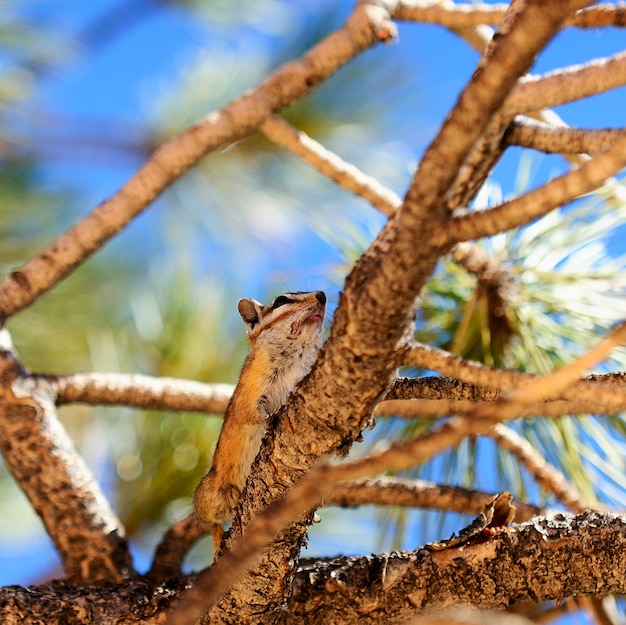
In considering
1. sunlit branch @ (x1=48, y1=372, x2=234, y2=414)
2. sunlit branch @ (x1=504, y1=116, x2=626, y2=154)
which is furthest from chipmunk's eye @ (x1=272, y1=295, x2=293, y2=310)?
sunlit branch @ (x1=504, y1=116, x2=626, y2=154)

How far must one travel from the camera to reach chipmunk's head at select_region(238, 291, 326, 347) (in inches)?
80.1

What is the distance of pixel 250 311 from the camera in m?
2.25

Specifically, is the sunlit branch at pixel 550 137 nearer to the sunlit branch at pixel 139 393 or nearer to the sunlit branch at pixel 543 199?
the sunlit branch at pixel 543 199

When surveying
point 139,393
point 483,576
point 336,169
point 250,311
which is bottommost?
→ point 483,576

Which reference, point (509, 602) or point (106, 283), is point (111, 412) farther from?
point (509, 602)

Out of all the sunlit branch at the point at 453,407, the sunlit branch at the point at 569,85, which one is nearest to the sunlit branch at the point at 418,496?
the sunlit branch at the point at 453,407

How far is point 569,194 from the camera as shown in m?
0.89

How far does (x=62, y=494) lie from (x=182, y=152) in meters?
0.86

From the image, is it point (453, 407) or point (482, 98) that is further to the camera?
point (453, 407)

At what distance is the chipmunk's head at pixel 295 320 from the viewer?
2.04 meters

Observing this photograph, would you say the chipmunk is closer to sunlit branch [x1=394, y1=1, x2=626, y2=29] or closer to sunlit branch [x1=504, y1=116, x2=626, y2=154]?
sunlit branch [x1=504, y1=116, x2=626, y2=154]

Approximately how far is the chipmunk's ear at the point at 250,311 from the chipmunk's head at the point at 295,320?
0.09 metres

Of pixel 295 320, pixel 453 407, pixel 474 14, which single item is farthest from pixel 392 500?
pixel 474 14

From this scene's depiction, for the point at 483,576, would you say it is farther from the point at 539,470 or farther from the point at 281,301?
the point at 281,301
